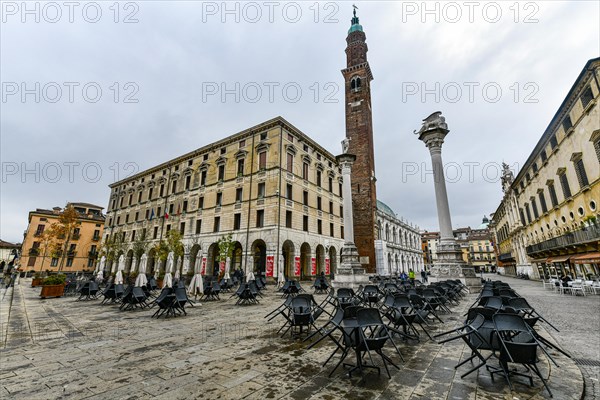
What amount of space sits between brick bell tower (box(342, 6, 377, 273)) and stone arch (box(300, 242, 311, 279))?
644 centimetres

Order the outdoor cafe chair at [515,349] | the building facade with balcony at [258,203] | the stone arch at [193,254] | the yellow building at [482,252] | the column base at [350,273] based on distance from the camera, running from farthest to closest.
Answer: the yellow building at [482,252] < the stone arch at [193,254] < the building facade with balcony at [258,203] < the column base at [350,273] < the outdoor cafe chair at [515,349]

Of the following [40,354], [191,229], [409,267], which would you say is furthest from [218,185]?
[409,267]

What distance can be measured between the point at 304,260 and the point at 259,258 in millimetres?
4442

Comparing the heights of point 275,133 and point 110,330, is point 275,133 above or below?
above

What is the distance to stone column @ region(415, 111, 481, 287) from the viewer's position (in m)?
13.6

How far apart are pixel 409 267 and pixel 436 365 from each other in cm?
4736

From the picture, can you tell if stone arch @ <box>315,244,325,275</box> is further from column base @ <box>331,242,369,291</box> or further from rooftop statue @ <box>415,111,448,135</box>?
rooftop statue @ <box>415,111,448,135</box>

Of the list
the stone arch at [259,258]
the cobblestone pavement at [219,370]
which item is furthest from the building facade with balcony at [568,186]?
the stone arch at [259,258]

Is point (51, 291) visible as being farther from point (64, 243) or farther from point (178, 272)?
point (64, 243)

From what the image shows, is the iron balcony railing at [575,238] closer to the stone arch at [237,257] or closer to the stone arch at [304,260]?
the stone arch at [304,260]

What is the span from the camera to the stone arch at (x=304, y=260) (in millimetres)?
25125

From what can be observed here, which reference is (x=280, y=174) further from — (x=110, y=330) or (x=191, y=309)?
(x=110, y=330)

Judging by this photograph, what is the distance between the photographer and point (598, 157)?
48.8ft

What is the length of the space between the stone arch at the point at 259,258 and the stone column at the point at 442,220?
1498 centimetres
